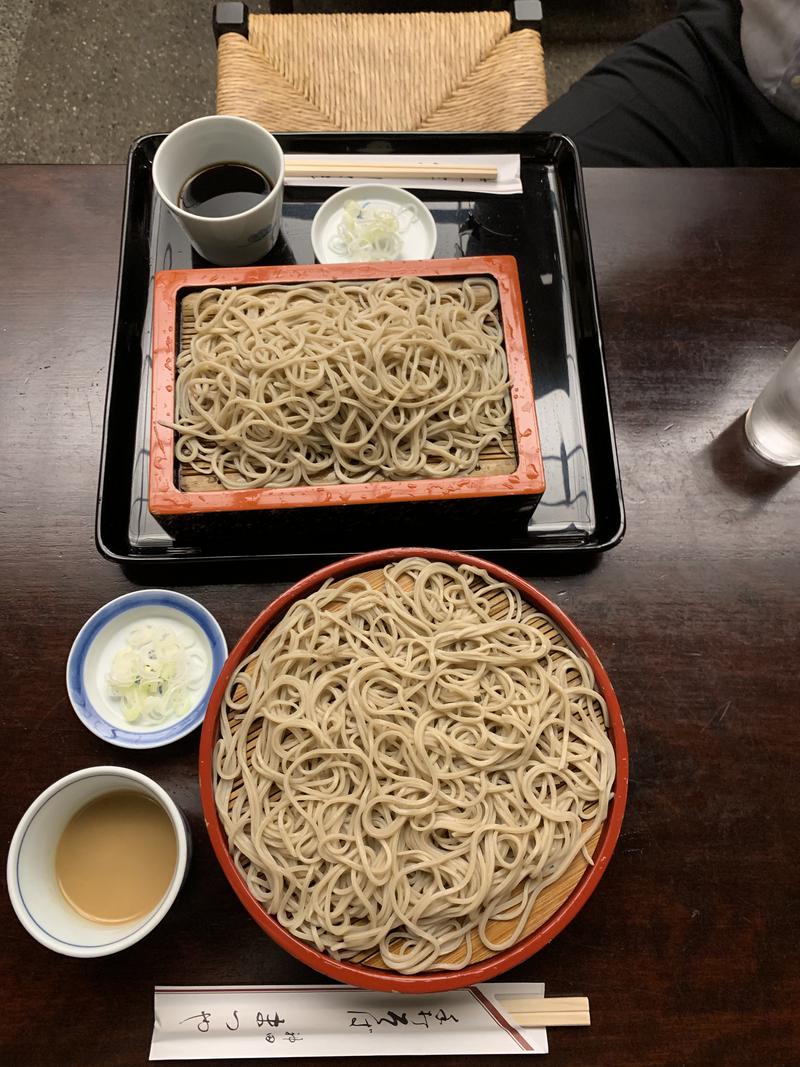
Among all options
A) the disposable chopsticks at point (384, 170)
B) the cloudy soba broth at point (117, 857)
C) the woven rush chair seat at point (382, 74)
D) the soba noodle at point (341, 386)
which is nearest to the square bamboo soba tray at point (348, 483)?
the soba noodle at point (341, 386)

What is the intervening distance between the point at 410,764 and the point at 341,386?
0.69m

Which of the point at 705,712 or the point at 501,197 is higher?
the point at 501,197

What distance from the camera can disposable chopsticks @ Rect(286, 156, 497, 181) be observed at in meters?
1.70

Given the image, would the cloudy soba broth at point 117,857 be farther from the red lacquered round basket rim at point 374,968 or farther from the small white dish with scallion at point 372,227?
the small white dish with scallion at point 372,227

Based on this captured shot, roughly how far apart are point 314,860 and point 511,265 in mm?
1116

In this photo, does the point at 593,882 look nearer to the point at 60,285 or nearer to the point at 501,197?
the point at 501,197

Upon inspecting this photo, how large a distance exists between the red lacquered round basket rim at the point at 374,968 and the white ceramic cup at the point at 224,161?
77cm

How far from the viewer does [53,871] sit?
1.17 metres

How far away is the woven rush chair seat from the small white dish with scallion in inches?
16.8

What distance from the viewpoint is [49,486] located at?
4.92ft

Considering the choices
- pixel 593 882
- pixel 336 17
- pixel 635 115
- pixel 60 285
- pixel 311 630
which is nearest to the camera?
pixel 593 882

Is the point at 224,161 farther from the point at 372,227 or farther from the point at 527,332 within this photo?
the point at 527,332

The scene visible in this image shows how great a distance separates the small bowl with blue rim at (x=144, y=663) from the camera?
4.18ft

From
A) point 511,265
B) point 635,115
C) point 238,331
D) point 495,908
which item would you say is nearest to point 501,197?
point 511,265
